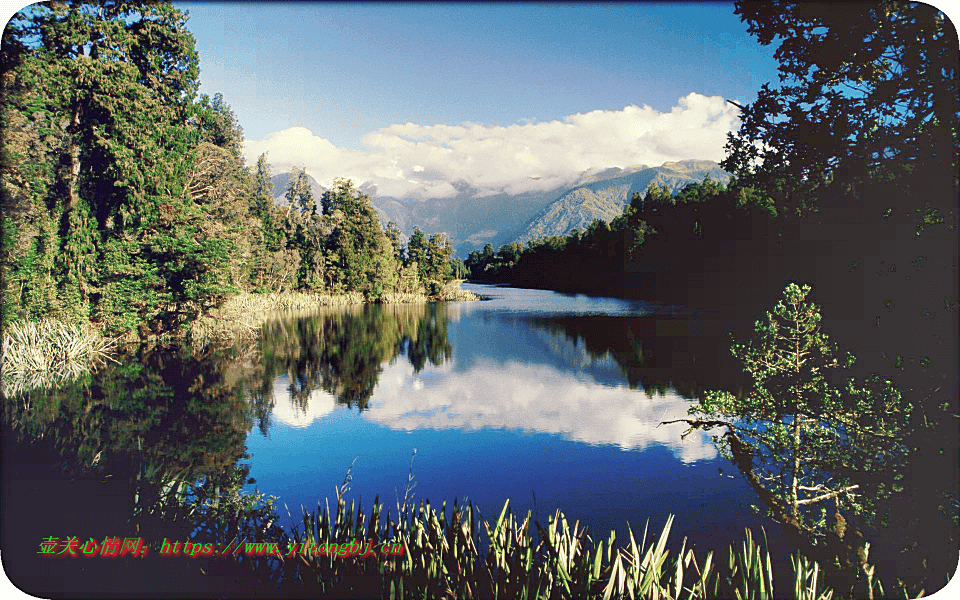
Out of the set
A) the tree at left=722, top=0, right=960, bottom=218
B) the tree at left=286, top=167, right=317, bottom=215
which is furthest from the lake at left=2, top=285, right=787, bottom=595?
the tree at left=286, top=167, right=317, bottom=215

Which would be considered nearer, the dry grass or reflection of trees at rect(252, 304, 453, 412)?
reflection of trees at rect(252, 304, 453, 412)

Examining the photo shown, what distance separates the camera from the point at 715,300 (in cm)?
3198

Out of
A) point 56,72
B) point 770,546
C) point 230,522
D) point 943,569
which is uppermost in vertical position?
point 56,72

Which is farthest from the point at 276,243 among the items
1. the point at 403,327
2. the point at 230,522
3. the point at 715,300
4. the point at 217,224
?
the point at 230,522

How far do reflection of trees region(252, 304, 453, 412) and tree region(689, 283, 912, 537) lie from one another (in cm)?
767

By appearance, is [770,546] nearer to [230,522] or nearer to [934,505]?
[934,505]

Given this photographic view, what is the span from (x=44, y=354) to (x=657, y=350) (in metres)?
15.8

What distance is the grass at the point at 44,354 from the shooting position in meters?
8.89

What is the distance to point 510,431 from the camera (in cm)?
852

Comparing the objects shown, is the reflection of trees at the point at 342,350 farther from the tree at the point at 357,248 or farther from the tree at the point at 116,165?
the tree at the point at 357,248

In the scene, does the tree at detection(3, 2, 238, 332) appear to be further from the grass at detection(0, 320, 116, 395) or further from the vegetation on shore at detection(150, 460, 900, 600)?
the vegetation on shore at detection(150, 460, 900, 600)

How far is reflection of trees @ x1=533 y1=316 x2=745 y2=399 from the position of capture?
37.6 feet

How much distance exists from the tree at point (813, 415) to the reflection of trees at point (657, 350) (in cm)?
654

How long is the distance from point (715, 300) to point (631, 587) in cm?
3296
